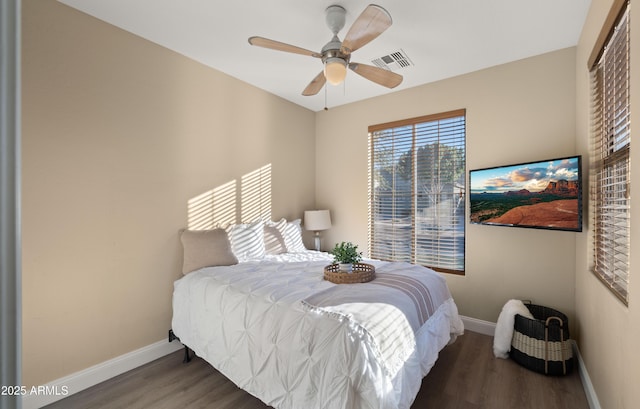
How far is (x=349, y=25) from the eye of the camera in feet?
8.02

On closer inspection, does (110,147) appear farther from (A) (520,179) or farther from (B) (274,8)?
(A) (520,179)

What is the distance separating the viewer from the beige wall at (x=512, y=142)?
2.79 metres

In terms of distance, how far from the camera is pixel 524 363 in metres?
2.52

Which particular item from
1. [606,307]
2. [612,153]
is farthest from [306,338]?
[612,153]

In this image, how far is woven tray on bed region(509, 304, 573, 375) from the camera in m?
2.40

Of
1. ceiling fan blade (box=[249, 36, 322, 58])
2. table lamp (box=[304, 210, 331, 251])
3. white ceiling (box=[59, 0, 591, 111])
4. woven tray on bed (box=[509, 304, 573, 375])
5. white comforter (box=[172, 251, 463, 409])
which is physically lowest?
woven tray on bed (box=[509, 304, 573, 375])

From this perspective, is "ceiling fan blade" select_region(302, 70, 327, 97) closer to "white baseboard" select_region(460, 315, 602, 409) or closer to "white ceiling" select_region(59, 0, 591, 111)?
"white ceiling" select_region(59, 0, 591, 111)

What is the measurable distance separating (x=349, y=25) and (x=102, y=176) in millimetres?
2313

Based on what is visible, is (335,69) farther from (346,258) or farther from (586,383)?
(586,383)

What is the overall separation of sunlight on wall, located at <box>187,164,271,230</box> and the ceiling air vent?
1.79 metres

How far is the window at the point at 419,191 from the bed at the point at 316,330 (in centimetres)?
99

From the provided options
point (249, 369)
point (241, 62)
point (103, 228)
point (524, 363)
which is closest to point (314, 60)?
point (241, 62)

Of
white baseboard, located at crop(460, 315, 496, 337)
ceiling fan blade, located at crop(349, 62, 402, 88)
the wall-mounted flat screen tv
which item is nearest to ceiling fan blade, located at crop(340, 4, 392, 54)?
ceiling fan blade, located at crop(349, 62, 402, 88)

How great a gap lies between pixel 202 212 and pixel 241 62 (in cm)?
157
